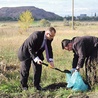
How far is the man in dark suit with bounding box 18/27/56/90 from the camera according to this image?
6757mm

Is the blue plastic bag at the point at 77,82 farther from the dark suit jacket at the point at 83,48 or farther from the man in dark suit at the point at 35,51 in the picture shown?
the man in dark suit at the point at 35,51

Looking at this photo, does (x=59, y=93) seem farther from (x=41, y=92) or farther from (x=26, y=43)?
(x=26, y=43)


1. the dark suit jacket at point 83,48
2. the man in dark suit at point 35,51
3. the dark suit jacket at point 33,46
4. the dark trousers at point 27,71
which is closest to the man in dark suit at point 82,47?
the dark suit jacket at point 83,48

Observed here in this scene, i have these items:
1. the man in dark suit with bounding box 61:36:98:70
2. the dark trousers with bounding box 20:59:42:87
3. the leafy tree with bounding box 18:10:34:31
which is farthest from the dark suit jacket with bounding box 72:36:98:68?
the leafy tree with bounding box 18:10:34:31

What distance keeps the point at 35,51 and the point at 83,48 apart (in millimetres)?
1128

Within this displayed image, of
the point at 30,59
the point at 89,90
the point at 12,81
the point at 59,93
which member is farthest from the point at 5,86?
the point at 89,90

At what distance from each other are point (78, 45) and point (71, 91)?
111 cm

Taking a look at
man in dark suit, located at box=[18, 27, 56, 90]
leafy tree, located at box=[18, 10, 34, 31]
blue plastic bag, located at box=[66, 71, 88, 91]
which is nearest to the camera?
man in dark suit, located at box=[18, 27, 56, 90]

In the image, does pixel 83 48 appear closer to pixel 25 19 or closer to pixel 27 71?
pixel 27 71

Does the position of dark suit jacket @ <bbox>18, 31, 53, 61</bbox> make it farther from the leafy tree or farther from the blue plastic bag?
the leafy tree

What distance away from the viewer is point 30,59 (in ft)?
23.4

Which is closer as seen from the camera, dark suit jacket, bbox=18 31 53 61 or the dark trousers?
dark suit jacket, bbox=18 31 53 61

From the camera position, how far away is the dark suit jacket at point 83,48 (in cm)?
677

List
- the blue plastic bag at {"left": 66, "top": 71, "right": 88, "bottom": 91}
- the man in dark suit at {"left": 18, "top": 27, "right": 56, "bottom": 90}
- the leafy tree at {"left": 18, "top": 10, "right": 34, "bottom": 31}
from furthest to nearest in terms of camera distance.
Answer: the leafy tree at {"left": 18, "top": 10, "right": 34, "bottom": 31} < the blue plastic bag at {"left": 66, "top": 71, "right": 88, "bottom": 91} < the man in dark suit at {"left": 18, "top": 27, "right": 56, "bottom": 90}
